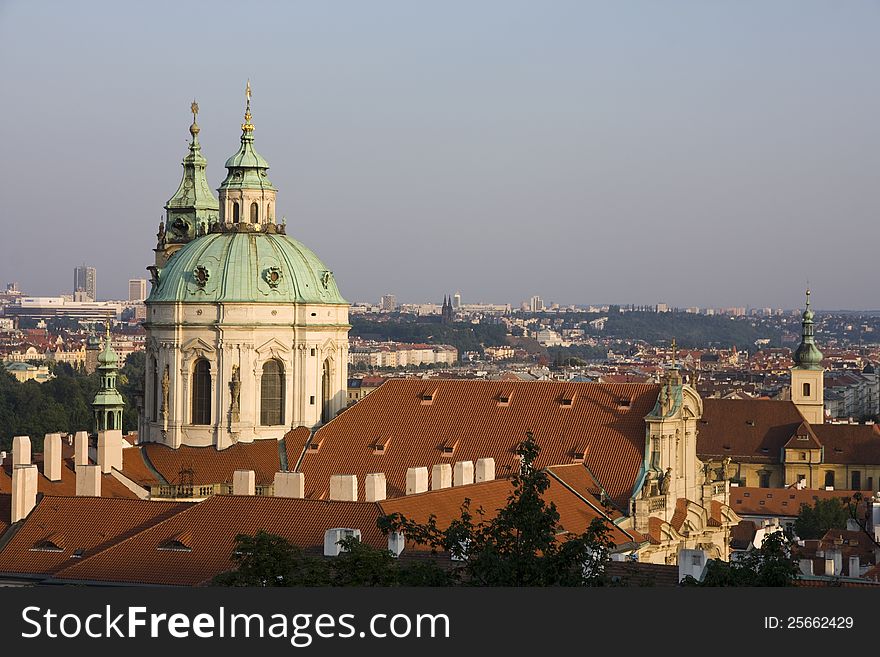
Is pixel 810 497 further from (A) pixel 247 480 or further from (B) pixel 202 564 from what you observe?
(B) pixel 202 564

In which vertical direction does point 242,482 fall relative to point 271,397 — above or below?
below

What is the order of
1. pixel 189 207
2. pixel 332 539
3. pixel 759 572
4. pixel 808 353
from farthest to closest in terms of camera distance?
pixel 808 353
pixel 189 207
pixel 332 539
pixel 759 572

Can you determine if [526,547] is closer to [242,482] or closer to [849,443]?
[242,482]

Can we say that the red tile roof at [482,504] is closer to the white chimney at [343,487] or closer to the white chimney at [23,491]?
the white chimney at [343,487]

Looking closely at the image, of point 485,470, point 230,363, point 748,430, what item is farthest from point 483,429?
point 748,430

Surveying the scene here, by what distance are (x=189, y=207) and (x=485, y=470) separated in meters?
35.7

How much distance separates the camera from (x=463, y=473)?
179 ft

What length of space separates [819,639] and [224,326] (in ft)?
160

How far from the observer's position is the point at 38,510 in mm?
47594

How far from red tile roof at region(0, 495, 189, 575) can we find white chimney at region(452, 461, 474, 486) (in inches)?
402

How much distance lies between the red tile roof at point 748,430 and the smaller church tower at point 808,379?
7.69m

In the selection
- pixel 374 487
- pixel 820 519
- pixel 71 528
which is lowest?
pixel 820 519

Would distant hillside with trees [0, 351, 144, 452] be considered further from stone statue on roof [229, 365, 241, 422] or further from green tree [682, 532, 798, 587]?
green tree [682, 532, 798, 587]

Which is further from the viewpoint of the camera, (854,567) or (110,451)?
(110,451)
